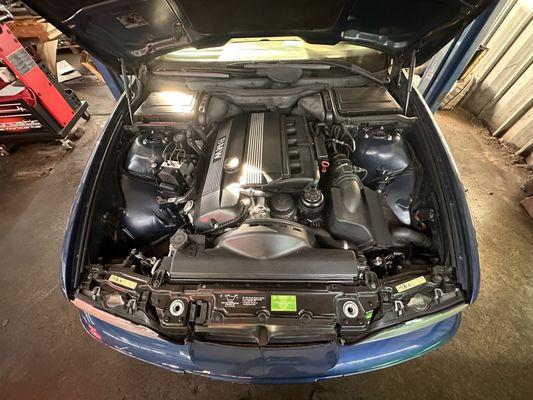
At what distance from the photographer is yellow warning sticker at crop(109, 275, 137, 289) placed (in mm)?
1045

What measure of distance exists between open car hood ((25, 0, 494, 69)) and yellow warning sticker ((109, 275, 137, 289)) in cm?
104

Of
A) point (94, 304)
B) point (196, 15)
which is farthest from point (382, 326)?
point (196, 15)

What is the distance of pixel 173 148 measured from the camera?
1.53 meters

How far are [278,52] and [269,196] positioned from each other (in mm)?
914

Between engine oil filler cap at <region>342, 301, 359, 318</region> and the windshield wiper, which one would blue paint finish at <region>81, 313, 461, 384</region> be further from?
the windshield wiper

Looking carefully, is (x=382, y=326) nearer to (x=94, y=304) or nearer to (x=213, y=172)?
(x=213, y=172)

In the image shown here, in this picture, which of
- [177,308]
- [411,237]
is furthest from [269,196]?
[411,237]

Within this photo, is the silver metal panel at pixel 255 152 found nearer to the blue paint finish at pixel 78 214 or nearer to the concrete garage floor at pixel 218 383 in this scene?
the blue paint finish at pixel 78 214

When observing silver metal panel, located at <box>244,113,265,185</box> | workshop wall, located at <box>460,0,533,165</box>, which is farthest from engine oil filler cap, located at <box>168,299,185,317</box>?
workshop wall, located at <box>460,0,533,165</box>

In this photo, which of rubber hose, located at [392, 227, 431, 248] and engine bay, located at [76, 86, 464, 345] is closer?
engine bay, located at [76, 86, 464, 345]

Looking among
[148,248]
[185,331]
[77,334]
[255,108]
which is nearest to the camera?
[185,331]

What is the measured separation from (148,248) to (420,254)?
1.34 m

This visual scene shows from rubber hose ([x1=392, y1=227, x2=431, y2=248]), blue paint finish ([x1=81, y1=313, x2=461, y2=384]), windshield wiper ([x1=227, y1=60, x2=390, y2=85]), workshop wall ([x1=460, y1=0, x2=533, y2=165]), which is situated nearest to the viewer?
blue paint finish ([x1=81, y1=313, x2=461, y2=384])

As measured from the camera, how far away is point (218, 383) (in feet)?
5.15
